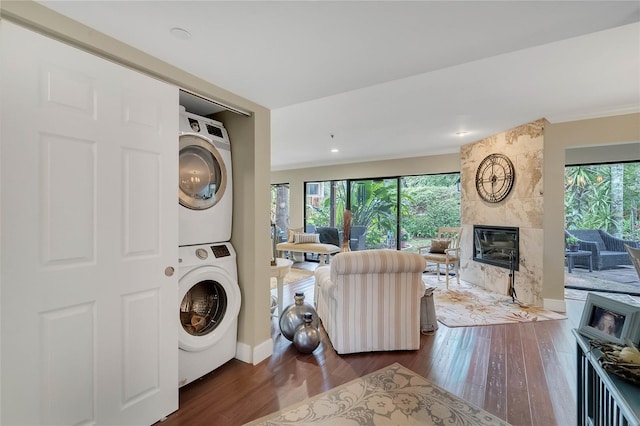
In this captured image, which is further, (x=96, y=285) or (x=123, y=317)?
(x=123, y=317)

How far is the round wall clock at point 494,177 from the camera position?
421 cm

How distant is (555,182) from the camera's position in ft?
12.0

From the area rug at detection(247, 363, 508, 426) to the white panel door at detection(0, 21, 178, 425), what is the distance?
Answer: 2.74 ft

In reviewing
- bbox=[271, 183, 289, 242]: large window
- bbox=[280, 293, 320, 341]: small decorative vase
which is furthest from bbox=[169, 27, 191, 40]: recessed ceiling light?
bbox=[271, 183, 289, 242]: large window

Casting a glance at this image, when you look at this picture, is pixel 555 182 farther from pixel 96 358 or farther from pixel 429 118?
pixel 96 358

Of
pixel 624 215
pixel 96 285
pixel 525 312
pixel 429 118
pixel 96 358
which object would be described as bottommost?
pixel 525 312

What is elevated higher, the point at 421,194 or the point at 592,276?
the point at 421,194

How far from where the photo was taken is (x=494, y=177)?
443 cm

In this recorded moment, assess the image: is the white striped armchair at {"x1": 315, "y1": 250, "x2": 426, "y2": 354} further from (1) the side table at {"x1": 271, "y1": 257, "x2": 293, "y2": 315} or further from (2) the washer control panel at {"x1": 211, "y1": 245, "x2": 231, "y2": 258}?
(2) the washer control panel at {"x1": 211, "y1": 245, "x2": 231, "y2": 258}

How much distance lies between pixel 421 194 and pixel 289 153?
298 cm

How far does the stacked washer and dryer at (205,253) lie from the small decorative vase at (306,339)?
55 centimetres

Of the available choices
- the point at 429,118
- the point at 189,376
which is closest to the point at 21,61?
the point at 189,376

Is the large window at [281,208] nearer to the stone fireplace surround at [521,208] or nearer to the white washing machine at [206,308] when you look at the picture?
the stone fireplace surround at [521,208]

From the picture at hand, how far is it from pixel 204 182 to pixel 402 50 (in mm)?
1679
